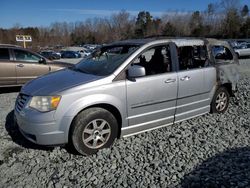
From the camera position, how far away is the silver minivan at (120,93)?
3.81m

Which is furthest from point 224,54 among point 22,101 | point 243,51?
point 243,51

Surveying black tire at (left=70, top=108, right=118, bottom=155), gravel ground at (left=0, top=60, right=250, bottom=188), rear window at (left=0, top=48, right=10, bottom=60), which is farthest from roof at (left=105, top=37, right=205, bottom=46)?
rear window at (left=0, top=48, right=10, bottom=60)

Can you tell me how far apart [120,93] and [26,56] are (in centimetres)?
570

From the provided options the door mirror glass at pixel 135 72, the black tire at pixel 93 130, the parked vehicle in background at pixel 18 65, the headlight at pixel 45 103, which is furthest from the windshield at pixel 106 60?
the parked vehicle in background at pixel 18 65

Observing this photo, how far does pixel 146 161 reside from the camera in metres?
3.80

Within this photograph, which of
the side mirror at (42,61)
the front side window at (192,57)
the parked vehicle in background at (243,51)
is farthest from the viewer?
the parked vehicle in background at (243,51)

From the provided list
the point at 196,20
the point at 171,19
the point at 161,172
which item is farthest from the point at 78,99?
the point at 171,19

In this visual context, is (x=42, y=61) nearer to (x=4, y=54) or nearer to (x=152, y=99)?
(x=4, y=54)

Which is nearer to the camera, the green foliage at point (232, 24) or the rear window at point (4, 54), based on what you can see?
the rear window at point (4, 54)

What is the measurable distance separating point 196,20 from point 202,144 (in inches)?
3611

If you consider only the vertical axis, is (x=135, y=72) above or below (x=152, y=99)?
above

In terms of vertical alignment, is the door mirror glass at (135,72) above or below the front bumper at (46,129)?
above

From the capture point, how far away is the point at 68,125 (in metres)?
3.82

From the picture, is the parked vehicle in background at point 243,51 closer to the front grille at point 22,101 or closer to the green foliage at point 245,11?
the front grille at point 22,101
